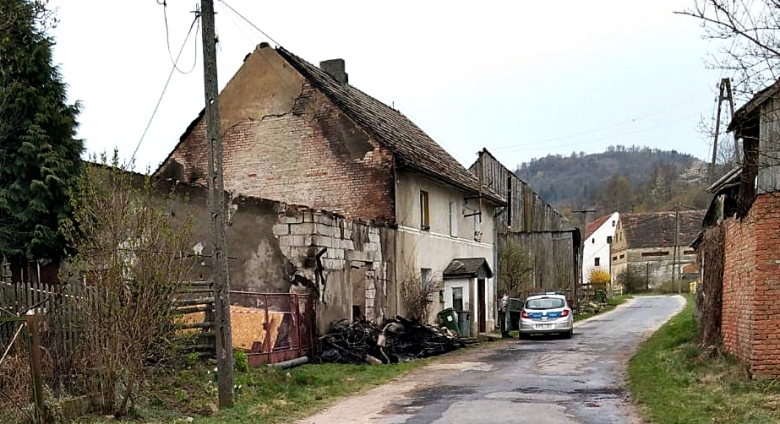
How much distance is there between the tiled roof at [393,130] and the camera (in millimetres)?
22688

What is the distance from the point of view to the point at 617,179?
354 feet

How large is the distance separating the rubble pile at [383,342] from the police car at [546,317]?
4906mm

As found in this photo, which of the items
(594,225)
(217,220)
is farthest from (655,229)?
(217,220)

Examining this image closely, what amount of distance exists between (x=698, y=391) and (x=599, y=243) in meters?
88.3

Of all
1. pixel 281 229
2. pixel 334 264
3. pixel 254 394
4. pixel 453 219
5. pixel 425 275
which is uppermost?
pixel 453 219

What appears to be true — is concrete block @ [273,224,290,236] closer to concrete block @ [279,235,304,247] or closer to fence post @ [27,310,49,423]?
concrete block @ [279,235,304,247]

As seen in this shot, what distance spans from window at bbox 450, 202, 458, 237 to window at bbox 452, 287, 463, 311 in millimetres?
2348

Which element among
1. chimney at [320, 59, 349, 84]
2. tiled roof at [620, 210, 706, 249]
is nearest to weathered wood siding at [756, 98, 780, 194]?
chimney at [320, 59, 349, 84]

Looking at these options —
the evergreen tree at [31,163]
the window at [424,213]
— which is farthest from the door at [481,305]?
the evergreen tree at [31,163]

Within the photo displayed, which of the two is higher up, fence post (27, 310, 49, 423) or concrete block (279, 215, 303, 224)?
concrete block (279, 215, 303, 224)

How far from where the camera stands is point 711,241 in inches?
643

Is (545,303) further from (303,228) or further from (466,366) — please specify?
(303,228)

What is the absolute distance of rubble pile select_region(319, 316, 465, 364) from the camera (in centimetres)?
1764

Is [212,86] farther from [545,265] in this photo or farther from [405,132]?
[545,265]
